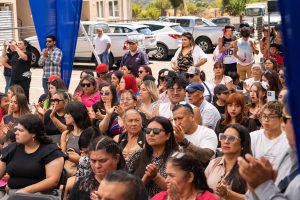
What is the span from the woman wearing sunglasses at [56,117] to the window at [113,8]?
31798 millimetres

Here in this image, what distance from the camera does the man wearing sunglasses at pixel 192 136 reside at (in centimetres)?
565

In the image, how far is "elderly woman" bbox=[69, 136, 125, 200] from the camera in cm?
468

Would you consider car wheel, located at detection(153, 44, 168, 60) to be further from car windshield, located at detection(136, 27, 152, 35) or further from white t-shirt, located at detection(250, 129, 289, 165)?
A: white t-shirt, located at detection(250, 129, 289, 165)

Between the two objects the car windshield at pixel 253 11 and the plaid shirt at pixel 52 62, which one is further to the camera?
the car windshield at pixel 253 11

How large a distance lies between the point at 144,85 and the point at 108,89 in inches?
23.8

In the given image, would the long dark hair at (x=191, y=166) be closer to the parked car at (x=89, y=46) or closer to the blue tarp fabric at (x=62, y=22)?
the blue tarp fabric at (x=62, y=22)

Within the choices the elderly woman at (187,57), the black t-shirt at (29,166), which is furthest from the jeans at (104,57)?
the black t-shirt at (29,166)

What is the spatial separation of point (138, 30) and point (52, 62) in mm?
12871

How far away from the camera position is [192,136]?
19.8 feet

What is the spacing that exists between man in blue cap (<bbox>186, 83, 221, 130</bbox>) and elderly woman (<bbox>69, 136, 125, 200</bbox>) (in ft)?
9.11

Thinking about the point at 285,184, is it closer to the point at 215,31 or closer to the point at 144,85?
the point at 144,85

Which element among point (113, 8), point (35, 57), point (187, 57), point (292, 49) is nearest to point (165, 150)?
point (292, 49)

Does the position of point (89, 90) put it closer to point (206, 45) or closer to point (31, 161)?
point (31, 161)

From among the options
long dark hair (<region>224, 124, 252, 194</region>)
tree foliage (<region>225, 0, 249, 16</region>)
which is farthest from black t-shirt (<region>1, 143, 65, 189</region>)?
tree foliage (<region>225, 0, 249, 16</region>)
